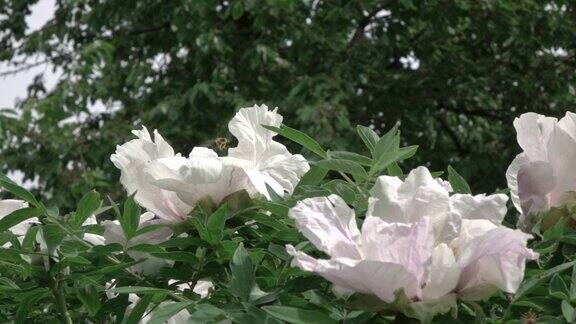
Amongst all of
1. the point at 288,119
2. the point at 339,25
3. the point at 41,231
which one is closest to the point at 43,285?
the point at 41,231

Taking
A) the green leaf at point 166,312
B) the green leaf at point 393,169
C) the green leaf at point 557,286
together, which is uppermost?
the green leaf at point 166,312

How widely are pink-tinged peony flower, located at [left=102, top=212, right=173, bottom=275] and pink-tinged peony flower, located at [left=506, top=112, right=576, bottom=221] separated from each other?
39 cm

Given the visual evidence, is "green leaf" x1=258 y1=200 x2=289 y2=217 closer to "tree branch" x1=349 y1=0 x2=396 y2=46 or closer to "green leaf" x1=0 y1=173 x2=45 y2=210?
"green leaf" x1=0 y1=173 x2=45 y2=210

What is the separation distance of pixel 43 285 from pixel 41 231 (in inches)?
2.4

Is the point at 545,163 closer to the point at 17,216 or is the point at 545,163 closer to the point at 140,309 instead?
the point at 140,309

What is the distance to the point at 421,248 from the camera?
87 cm

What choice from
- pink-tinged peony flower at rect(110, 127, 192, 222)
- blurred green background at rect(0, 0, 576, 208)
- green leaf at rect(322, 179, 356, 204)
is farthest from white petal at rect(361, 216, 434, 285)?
blurred green background at rect(0, 0, 576, 208)

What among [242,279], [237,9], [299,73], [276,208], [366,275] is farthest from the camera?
[299,73]

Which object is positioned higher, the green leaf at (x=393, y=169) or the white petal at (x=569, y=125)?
the white petal at (x=569, y=125)

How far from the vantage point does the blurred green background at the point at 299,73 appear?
6562 millimetres

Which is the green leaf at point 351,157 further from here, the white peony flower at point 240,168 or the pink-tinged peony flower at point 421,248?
the pink-tinged peony flower at point 421,248

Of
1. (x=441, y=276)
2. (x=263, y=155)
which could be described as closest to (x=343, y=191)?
(x=263, y=155)

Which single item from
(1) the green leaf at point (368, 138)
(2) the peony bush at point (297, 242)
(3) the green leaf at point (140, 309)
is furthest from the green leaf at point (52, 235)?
(1) the green leaf at point (368, 138)

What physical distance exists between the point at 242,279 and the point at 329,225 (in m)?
0.11
